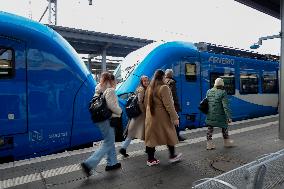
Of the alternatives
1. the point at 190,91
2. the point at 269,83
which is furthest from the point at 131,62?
the point at 269,83

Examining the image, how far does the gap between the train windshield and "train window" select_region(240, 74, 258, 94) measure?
4209 millimetres

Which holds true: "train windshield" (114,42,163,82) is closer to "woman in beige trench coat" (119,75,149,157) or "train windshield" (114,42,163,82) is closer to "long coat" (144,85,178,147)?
"woman in beige trench coat" (119,75,149,157)

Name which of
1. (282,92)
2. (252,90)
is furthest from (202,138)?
(252,90)

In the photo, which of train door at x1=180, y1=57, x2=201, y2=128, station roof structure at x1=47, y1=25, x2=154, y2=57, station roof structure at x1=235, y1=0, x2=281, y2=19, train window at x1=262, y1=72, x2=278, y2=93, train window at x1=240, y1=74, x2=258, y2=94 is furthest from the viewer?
station roof structure at x1=47, y1=25, x2=154, y2=57

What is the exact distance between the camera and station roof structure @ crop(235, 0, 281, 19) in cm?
740

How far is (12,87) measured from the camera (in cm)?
584

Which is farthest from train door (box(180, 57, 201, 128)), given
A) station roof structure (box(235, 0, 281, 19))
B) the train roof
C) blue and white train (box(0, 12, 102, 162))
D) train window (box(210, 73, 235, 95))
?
blue and white train (box(0, 12, 102, 162))

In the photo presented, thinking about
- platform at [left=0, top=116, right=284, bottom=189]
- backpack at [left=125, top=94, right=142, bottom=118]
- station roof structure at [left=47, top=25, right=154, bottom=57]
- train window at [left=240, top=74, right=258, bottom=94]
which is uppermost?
station roof structure at [left=47, top=25, right=154, bottom=57]

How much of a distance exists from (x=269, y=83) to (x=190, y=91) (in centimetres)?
587

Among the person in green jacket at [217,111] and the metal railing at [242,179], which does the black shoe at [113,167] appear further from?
the metal railing at [242,179]

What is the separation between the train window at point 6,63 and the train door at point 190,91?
17.0 feet

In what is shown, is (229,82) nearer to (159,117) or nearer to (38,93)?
(159,117)

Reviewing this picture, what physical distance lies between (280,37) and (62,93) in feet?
17.3

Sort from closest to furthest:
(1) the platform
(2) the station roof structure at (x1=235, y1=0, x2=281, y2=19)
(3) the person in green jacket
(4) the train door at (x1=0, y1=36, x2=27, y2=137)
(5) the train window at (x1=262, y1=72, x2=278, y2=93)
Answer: (1) the platform
(4) the train door at (x1=0, y1=36, x2=27, y2=137)
(3) the person in green jacket
(2) the station roof structure at (x1=235, y1=0, x2=281, y2=19)
(5) the train window at (x1=262, y1=72, x2=278, y2=93)
